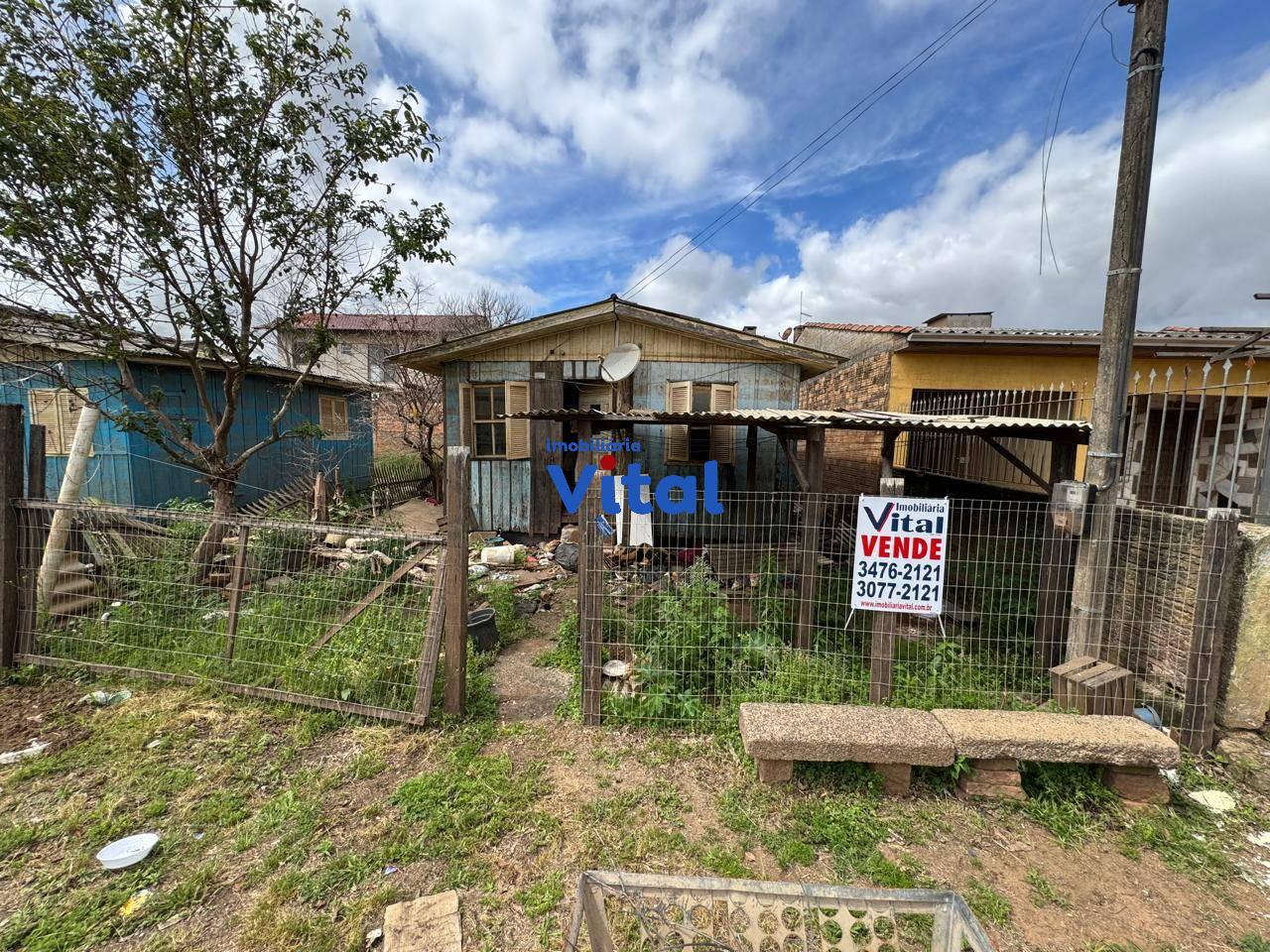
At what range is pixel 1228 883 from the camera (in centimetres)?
230

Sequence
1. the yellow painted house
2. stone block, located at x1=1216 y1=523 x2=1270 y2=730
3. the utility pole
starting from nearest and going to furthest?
stone block, located at x1=1216 y1=523 x2=1270 y2=730 < the utility pole < the yellow painted house

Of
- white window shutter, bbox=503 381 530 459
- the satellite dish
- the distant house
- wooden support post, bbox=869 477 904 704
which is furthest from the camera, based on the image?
the distant house

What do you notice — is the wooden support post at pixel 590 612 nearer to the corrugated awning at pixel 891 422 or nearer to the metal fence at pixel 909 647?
the metal fence at pixel 909 647

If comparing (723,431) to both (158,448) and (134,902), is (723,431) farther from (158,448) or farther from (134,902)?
(158,448)

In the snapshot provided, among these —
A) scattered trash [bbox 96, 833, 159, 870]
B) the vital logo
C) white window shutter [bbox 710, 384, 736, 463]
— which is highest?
white window shutter [bbox 710, 384, 736, 463]

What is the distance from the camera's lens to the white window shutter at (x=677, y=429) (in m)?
7.69

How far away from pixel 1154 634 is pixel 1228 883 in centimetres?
163

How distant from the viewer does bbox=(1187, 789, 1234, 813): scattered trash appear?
274 cm

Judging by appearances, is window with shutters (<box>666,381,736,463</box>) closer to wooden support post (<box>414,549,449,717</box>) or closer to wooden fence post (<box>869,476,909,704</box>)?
wooden fence post (<box>869,476,909,704</box>)

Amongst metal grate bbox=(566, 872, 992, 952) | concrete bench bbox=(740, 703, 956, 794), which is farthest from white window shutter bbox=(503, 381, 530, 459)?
metal grate bbox=(566, 872, 992, 952)

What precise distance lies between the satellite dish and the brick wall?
3.38 meters

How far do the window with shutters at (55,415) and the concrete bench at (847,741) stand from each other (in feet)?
38.9

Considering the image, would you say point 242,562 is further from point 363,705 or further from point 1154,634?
point 1154,634

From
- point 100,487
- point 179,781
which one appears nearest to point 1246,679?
point 179,781
